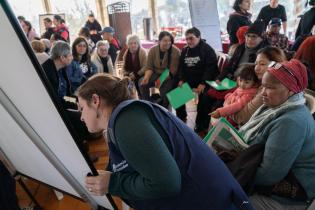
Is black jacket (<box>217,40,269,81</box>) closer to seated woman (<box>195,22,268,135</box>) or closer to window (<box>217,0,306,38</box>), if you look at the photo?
seated woman (<box>195,22,268,135</box>)

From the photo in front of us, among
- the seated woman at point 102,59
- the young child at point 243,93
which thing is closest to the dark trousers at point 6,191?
the young child at point 243,93

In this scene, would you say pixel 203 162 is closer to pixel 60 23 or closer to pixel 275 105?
pixel 275 105

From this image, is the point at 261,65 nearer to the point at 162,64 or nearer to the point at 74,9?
the point at 162,64

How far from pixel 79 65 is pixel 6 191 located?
6.03 feet

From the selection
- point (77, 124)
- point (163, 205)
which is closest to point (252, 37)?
point (77, 124)

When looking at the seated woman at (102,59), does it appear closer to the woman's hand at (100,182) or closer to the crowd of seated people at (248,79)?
the crowd of seated people at (248,79)

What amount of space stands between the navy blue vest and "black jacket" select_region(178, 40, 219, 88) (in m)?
2.00

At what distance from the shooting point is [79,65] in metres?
2.79

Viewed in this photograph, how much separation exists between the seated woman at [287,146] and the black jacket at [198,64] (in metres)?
1.64

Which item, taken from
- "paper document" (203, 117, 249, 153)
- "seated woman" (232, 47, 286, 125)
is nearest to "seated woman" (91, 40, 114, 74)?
"seated woman" (232, 47, 286, 125)

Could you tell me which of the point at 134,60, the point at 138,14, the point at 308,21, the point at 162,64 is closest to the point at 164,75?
the point at 162,64

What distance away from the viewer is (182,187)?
0.70m

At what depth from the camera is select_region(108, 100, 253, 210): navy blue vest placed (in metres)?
0.68

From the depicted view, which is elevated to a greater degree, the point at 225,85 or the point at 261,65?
the point at 261,65
